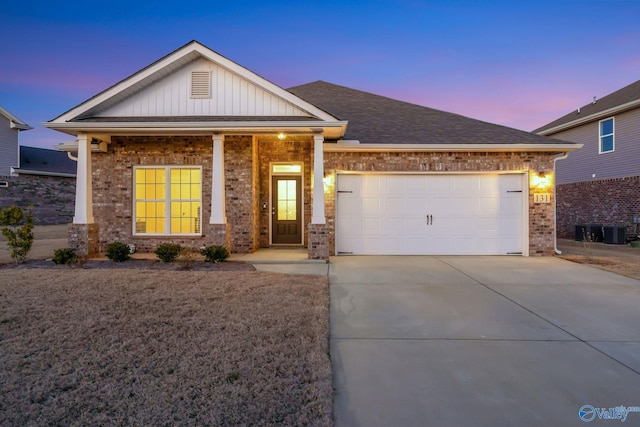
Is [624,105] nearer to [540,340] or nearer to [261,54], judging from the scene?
[540,340]

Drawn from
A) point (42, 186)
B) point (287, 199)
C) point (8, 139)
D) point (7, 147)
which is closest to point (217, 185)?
point (287, 199)

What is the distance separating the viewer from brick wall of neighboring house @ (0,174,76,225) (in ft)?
65.5

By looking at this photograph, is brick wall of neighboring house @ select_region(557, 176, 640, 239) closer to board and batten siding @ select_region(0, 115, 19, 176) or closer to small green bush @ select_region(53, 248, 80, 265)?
small green bush @ select_region(53, 248, 80, 265)

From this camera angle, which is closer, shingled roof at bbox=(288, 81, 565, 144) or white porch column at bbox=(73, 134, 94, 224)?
white porch column at bbox=(73, 134, 94, 224)

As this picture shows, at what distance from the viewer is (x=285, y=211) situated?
10.7 meters

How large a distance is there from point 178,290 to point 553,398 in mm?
5062

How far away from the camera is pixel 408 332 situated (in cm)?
Result: 404

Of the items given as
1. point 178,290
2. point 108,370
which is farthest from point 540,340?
point 178,290

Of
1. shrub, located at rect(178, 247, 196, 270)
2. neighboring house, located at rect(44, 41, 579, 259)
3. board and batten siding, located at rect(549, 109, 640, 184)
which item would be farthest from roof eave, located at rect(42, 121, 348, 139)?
board and batten siding, located at rect(549, 109, 640, 184)

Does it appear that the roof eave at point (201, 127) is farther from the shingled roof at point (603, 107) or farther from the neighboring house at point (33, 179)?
the neighboring house at point (33, 179)

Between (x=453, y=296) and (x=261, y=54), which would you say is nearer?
(x=453, y=296)

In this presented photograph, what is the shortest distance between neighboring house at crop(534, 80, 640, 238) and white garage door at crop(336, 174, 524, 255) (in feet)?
25.4

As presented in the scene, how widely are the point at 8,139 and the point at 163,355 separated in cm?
2501

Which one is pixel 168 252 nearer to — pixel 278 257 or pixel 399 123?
pixel 278 257
